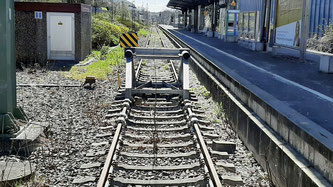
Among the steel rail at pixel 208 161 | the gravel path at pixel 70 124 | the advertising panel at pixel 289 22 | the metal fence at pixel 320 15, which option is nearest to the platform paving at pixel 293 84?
the advertising panel at pixel 289 22

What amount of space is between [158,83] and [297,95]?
4.13 metres

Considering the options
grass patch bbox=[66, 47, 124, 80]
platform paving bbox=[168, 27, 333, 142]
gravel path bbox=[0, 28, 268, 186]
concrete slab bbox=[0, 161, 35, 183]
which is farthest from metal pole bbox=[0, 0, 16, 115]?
grass patch bbox=[66, 47, 124, 80]

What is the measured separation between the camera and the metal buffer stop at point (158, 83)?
35.9 ft

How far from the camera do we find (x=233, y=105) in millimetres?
9039

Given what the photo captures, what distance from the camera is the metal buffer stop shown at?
35.9ft

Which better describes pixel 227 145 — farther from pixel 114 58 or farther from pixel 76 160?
pixel 114 58

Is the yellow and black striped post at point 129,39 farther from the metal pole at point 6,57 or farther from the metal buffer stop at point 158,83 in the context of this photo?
the metal pole at point 6,57

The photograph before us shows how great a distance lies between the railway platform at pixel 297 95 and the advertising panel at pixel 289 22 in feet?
3.60

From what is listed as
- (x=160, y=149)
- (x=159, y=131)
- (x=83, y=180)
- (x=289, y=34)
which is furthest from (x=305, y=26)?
(x=83, y=180)

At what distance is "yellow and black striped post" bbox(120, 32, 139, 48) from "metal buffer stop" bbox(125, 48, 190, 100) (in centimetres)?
565

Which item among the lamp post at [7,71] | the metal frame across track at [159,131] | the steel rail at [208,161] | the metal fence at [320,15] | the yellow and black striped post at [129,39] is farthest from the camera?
the metal fence at [320,15]

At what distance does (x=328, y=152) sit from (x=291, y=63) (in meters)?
13.9

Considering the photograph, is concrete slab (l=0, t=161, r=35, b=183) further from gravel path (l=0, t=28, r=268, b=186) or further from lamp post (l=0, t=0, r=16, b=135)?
lamp post (l=0, t=0, r=16, b=135)

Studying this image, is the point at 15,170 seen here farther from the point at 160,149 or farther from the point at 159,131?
the point at 159,131
